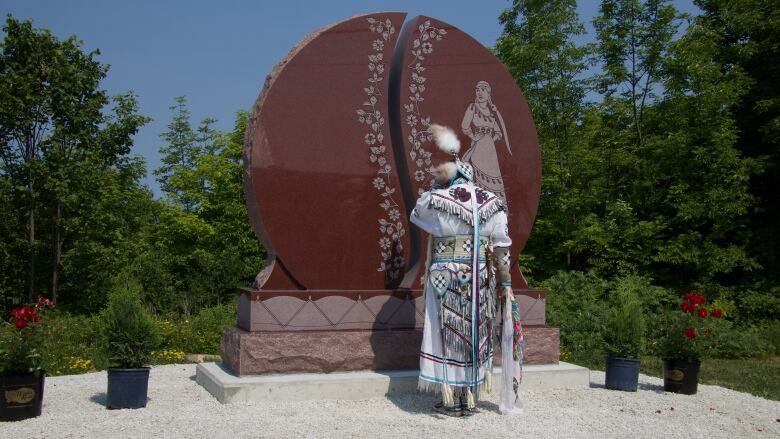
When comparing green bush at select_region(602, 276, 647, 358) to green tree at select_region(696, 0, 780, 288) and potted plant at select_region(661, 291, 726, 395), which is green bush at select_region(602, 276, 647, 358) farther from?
green tree at select_region(696, 0, 780, 288)

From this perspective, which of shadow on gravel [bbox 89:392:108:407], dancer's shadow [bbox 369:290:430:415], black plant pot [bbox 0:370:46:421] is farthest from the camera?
dancer's shadow [bbox 369:290:430:415]

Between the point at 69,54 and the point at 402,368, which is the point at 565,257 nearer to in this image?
the point at 402,368

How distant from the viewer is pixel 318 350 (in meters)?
5.73

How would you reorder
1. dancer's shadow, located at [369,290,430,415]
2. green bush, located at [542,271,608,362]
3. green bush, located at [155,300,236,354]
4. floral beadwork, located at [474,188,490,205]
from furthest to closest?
green bush, located at [542,271,608,362] → green bush, located at [155,300,236,354] → dancer's shadow, located at [369,290,430,415] → floral beadwork, located at [474,188,490,205]

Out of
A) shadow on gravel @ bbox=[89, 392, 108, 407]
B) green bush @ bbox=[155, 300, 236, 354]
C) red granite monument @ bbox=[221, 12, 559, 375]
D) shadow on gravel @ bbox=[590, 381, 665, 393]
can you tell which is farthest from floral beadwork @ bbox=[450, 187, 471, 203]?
green bush @ bbox=[155, 300, 236, 354]

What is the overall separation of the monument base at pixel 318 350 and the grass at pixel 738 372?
3.56m

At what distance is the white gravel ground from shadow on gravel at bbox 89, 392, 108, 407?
0.06 feet

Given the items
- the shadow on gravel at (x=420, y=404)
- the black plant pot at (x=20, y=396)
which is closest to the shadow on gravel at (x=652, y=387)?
the shadow on gravel at (x=420, y=404)

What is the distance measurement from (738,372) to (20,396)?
26.6 feet

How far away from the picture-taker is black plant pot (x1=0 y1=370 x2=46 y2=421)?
15.8ft

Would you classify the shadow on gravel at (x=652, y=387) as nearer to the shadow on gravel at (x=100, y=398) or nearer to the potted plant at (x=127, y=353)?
the potted plant at (x=127, y=353)

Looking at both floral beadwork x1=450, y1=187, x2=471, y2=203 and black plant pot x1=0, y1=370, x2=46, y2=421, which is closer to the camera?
black plant pot x1=0, y1=370, x2=46, y2=421

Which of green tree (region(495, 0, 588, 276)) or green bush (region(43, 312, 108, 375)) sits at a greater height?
green tree (region(495, 0, 588, 276))

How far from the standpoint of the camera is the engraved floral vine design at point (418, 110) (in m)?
6.38
